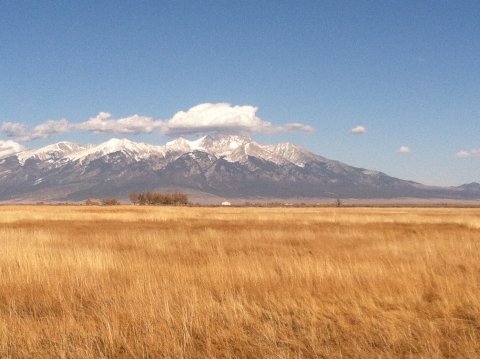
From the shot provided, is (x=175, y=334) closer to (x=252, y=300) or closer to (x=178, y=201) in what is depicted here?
(x=252, y=300)

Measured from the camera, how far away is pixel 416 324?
801 cm

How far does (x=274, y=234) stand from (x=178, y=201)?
118 meters

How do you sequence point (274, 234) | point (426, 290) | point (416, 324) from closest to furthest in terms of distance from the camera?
point (416, 324), point (426, 290), point (274, 234)

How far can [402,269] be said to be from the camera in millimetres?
12984

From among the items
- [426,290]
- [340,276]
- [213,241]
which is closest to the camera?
[426,290]

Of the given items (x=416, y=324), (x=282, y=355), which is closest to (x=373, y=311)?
(x=416, y=324)

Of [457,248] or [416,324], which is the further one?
[457,248]

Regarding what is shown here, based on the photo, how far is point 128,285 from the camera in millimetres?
11234

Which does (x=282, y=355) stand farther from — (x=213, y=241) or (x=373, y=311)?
(x=213, y=241)

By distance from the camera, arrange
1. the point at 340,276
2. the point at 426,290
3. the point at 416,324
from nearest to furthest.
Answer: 1. the point at 416,324
2. the point at 426,290
3. the point at 340,276

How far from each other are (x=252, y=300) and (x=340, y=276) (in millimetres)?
3095

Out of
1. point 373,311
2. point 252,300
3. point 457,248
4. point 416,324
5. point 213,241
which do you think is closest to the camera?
point 416,324

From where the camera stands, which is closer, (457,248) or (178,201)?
(457,248)

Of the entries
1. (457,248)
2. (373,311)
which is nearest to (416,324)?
(373,311)
